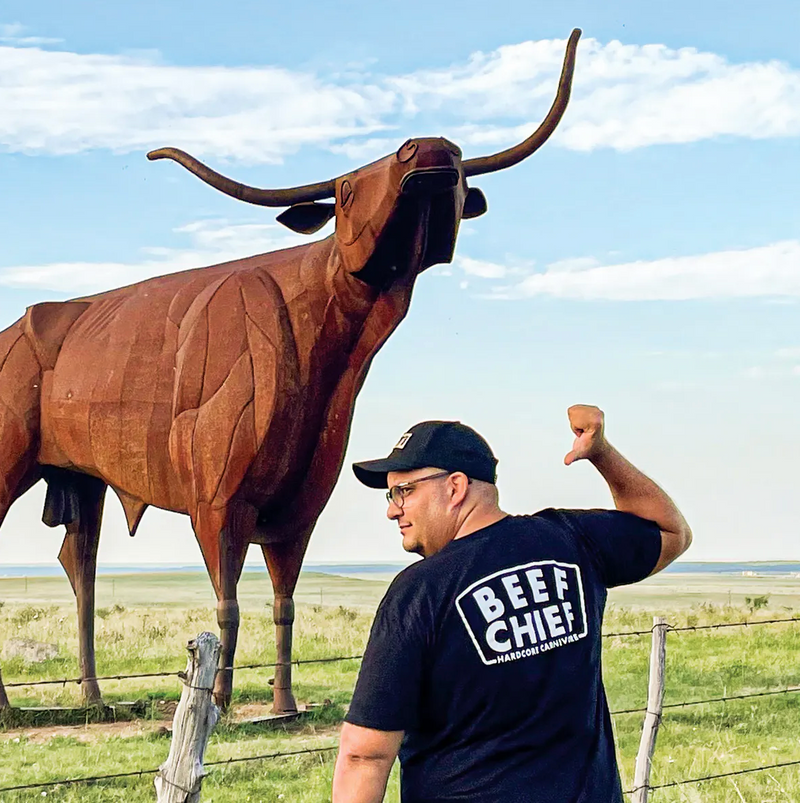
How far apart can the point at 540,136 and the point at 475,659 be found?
5.70 metres

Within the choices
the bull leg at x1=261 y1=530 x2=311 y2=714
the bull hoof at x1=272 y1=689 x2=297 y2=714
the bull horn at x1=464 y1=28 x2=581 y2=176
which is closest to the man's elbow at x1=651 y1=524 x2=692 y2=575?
the bull horn at x1=464 y1=28 x2=581 y2=176

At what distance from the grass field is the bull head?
293 cm

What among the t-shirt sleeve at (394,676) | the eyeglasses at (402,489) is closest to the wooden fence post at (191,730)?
the eyeglasses at (402,489)

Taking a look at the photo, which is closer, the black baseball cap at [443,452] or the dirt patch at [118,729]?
the black baseball cap at [443,452]

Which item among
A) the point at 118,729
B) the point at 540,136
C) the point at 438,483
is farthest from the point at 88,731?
the point at 438,483

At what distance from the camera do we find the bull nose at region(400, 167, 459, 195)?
273 inches

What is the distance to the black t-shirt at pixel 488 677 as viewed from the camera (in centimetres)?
272

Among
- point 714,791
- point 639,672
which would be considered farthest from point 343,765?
point 639,672

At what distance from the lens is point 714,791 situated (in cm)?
648

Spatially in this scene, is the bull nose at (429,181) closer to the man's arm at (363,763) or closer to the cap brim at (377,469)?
the cap brim at (377,469)

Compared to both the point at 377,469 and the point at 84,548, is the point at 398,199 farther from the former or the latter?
the point at 377,469

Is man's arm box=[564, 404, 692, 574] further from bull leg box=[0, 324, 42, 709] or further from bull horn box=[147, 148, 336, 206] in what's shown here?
bull leg box=[0, 324, 42, 709]

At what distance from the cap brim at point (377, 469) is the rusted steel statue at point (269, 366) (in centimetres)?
402

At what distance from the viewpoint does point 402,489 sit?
9.82 ft
